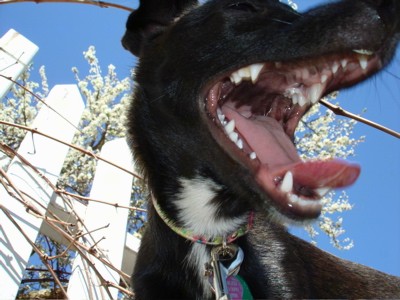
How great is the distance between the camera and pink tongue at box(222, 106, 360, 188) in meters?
1.61

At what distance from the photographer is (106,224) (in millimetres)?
2717

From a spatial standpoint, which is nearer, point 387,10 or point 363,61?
point 387,10

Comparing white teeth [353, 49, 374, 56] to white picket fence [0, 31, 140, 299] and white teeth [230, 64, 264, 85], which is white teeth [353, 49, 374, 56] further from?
white picket fence [0, 31, 140, 299]

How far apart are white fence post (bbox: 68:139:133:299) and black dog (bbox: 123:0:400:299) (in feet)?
1.59

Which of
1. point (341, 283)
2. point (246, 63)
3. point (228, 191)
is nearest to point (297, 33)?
point (246, 63)

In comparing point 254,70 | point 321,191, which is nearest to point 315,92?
point 254,70

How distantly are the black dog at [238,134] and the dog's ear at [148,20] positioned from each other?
130mm

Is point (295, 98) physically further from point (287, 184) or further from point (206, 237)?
point (206, 237)

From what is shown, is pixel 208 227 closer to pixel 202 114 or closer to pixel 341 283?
pixel 202 114

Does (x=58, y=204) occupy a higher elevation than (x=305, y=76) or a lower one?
lower

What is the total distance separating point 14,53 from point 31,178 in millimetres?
848

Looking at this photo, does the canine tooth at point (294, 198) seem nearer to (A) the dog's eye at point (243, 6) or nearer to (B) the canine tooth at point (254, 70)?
(B) the canine tooth at point (254, 70)

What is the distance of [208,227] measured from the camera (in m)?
2.01

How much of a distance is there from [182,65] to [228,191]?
0.56 metres
